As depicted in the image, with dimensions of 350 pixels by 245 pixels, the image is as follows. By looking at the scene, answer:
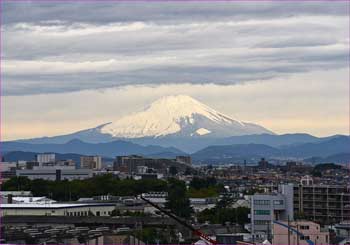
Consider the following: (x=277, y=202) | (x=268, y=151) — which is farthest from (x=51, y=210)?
(x=268, y=151)

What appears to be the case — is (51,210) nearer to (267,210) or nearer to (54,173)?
(267,210)

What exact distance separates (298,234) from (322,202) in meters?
15.5

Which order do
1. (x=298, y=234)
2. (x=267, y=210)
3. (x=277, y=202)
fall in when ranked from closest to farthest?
(x=298, y=234) < (x=267, y=210) < (x=277, y=202)

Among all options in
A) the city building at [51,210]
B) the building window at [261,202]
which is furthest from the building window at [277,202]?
the city building at [51,210]

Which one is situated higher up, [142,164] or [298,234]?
[142,164]

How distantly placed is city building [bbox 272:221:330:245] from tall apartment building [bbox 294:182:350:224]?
432 inches

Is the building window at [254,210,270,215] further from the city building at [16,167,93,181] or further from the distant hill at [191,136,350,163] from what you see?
the distant hill at [191,136,350,163]

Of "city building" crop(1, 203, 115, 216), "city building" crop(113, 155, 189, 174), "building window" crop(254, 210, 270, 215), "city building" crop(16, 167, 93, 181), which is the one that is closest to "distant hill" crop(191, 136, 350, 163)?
"city building" crop(113, 155, 189, 174)

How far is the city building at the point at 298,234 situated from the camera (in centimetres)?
1900

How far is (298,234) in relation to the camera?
18812 millimetres

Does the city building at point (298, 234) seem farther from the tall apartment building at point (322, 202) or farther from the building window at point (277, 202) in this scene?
the tall apartment building at point (322, 202)

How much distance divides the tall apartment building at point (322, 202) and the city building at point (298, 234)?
10976 millimetres

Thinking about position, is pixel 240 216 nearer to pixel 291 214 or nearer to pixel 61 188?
pixel 291 214

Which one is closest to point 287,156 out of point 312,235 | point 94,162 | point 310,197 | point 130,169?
point 94,162
